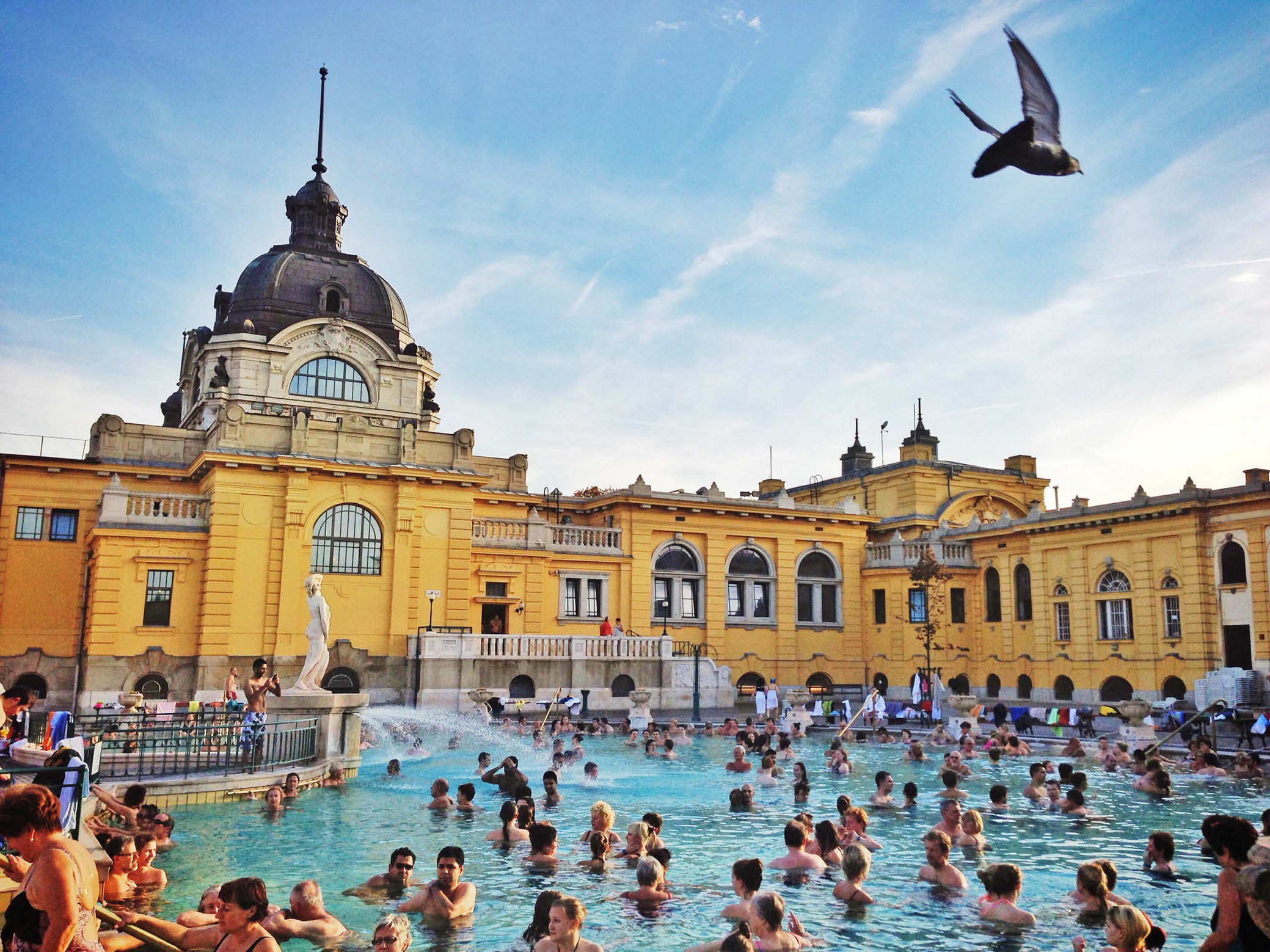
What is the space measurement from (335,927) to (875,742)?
21.0 metres

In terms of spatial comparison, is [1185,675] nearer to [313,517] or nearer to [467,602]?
[467,602]

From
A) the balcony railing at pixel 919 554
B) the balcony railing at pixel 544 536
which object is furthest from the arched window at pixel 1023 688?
the balcony railing at pixel 544 536

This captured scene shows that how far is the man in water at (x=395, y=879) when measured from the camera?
10.5m

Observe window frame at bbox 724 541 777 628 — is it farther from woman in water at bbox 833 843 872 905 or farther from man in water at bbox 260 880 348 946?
man in water at bbox 260 880 348 946

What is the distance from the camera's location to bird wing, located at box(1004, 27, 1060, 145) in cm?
898

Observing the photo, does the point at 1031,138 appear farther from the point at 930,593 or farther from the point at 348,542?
the point at 930,593

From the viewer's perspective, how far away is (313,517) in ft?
103

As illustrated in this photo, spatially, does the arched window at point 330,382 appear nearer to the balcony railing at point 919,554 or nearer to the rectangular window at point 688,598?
the rectangular window at point 688,598

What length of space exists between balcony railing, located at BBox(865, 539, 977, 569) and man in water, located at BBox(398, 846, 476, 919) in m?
34.3

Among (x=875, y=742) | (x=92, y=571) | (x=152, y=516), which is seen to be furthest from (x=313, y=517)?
(x=875, y=742)

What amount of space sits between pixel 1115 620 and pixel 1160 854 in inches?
1056

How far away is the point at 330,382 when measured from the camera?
38.8 metres

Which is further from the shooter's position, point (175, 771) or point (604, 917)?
point (175, 771)

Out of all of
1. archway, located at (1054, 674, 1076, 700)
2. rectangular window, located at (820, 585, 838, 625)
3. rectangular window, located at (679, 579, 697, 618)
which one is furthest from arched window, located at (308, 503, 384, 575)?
archway, located at (1054, 674, 1076, 700)
